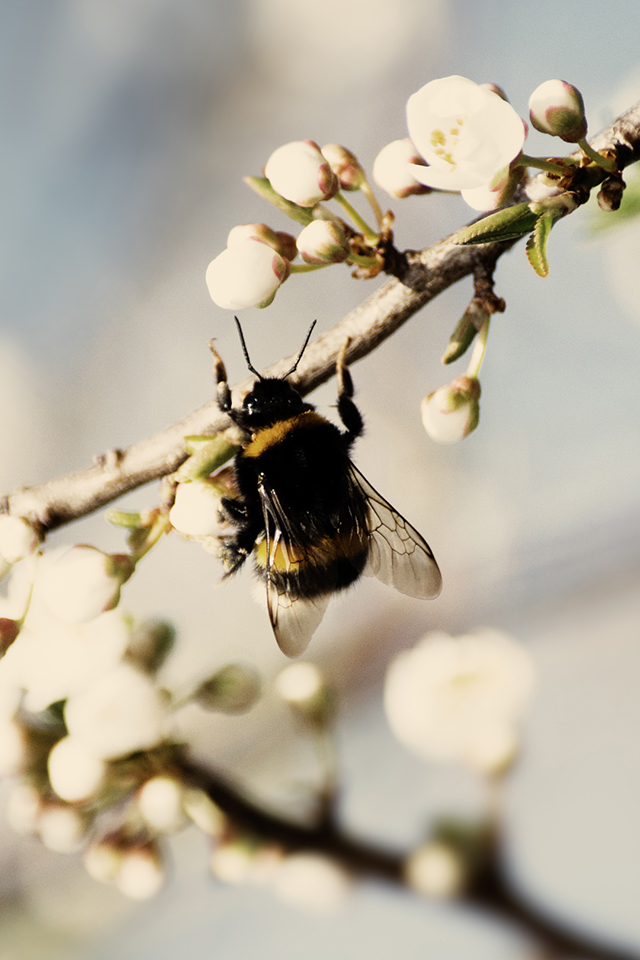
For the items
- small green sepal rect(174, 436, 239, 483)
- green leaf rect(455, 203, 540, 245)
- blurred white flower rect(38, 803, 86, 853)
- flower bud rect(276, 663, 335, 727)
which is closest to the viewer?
green leaf rect(455, 203, 540, 245)

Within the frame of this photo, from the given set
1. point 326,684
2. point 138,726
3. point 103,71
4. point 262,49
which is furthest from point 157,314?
point 138,726

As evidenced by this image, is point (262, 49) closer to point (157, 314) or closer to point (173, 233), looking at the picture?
point (173, 233)

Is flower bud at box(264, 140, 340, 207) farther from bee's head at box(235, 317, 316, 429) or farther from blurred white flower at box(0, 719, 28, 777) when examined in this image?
blurred white flower at box(0, 719, 28, 777)

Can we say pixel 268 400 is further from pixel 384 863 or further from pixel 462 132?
pixel 384 863

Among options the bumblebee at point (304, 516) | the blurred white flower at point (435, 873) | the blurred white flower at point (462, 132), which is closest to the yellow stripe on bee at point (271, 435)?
the bumblebee at point (304, 516)

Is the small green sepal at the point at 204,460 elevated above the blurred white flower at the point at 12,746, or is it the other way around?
the small green sepal at the point at 204,460

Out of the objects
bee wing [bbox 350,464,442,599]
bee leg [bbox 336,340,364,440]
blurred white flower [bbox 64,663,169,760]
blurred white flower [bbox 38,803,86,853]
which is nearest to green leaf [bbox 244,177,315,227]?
bee leg [bbox 336,340,364,440]

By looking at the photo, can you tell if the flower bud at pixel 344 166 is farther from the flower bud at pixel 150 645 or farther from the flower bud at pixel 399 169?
the flower bud at pixel 150 645
